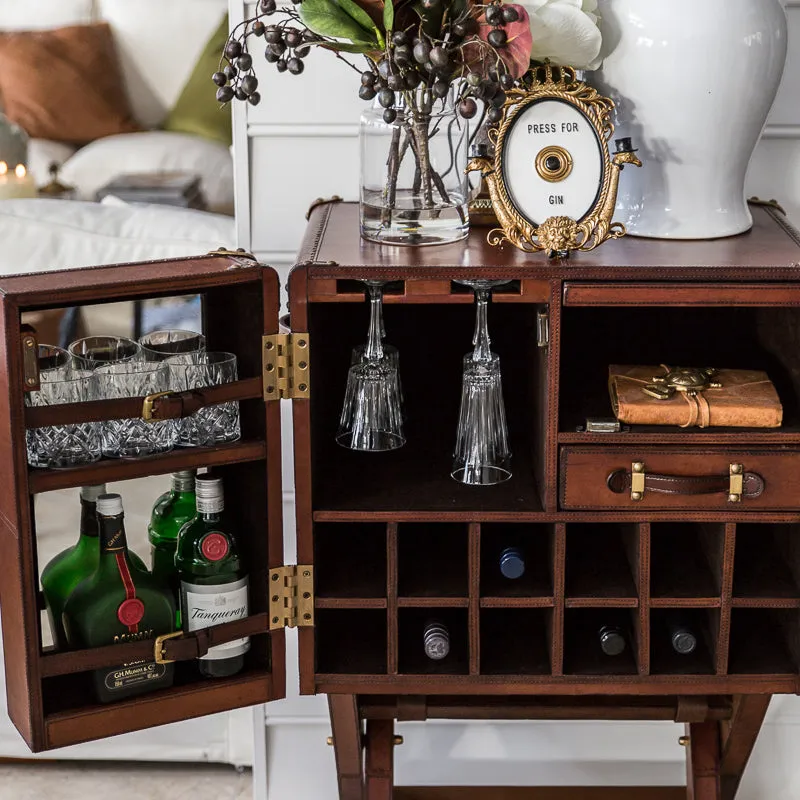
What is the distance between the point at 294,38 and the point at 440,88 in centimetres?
20

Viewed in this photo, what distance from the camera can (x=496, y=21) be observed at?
1305mm

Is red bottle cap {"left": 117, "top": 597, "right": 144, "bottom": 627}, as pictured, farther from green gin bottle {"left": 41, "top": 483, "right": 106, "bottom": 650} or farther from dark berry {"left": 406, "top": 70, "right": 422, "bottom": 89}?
dark berry {"left": 406, "top": 70, "right": 422, "bottom": 89}

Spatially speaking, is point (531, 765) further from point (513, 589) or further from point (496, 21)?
point (496, 21)

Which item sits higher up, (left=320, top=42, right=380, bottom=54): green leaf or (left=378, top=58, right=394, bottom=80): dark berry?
(left=320, top=42, right=380, bottom=54): green leaf

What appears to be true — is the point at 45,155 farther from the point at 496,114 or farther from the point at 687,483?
the point at 687,483

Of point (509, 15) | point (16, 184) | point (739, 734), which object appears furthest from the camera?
point (16, 184)

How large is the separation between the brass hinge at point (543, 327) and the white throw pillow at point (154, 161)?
3.34 ft

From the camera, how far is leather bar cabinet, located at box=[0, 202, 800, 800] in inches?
53.6

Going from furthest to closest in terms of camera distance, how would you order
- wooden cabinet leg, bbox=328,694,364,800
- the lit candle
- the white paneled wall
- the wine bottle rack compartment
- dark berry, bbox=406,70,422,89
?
1. the lit candle
2. the white paneled wall
3. wooden cabinet leg, bbox=328,694,364,800
4. the wine bottle rack compartment
5. dark berry, bbox=406,70,422,89

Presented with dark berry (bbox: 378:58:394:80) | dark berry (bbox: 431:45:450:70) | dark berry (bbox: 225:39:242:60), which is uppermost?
dark berry (bbox: 225:39:242:60)

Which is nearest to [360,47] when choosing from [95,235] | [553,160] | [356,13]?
[356,13]

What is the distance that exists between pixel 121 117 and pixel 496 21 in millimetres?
1223

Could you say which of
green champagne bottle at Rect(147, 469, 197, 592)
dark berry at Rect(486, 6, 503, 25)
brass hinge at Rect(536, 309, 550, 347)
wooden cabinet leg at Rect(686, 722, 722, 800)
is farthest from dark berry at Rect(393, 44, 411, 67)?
wooden cabinet leg at Rect(686, 722, 722, 800)

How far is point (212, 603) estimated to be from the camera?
1460 mm
